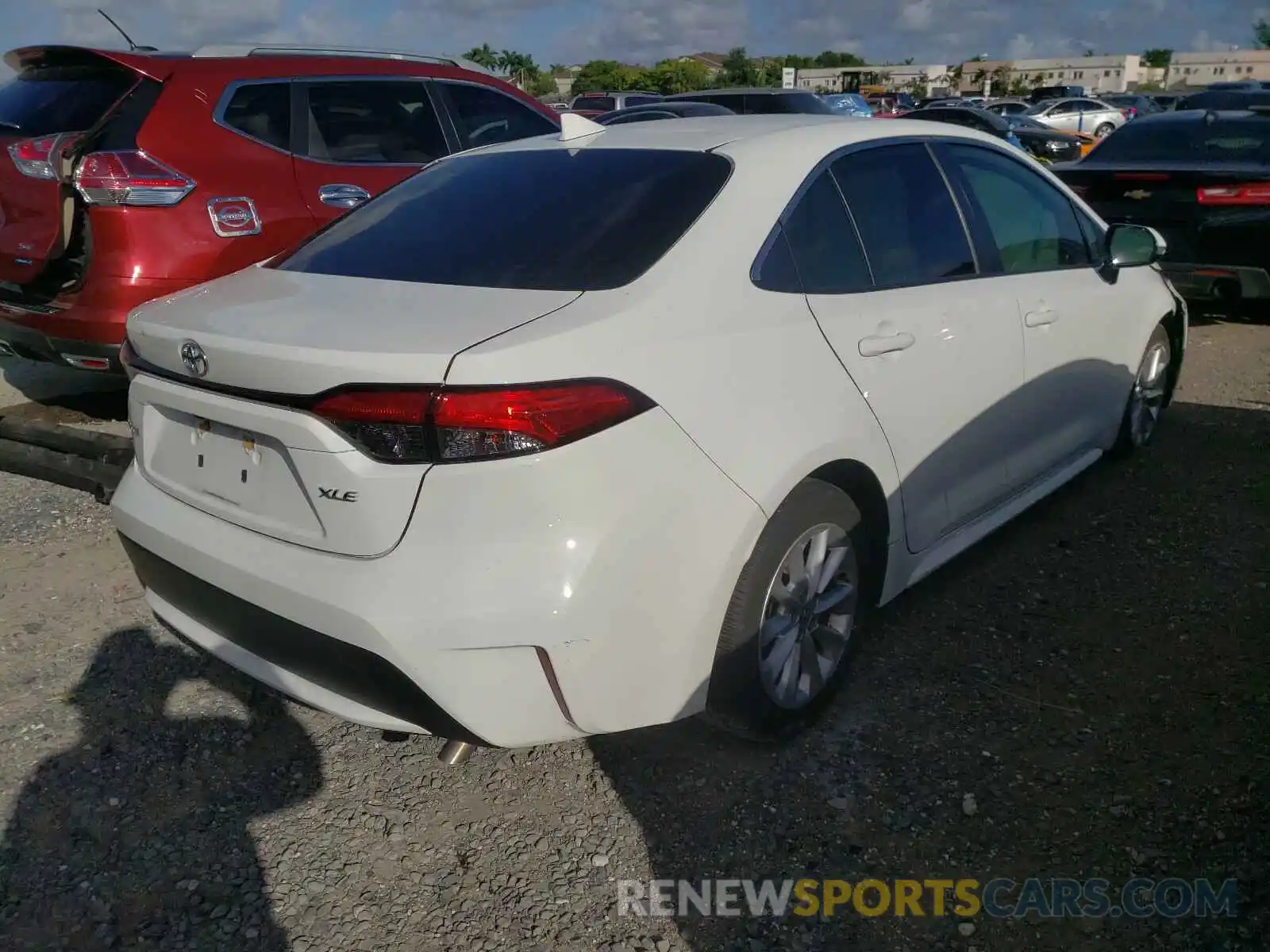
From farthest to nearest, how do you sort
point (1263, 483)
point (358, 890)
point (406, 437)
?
1. point (1263, 483)
2. point (358, 890)
3. point (406, 437)

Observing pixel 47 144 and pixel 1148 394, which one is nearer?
pixel 47 144

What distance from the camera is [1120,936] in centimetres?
222

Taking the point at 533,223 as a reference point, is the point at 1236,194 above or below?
below

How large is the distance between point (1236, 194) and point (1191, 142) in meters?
1.20

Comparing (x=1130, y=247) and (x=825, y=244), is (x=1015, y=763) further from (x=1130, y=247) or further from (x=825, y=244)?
(x=1130, y=247)

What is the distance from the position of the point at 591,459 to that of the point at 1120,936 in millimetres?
1489

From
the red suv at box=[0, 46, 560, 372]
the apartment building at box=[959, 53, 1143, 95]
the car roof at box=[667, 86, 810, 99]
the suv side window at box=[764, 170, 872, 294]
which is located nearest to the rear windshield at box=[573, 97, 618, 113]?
the car roof at box=[667, 86, 810, 99]

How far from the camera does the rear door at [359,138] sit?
4.93 metres

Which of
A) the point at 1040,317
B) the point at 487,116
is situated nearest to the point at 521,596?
the point at 1040,317

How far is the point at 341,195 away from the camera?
4.97 metres

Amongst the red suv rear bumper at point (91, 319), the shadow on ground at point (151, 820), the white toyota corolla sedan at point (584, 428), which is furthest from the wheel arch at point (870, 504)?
the red suv rear bumper at point (91, 319)

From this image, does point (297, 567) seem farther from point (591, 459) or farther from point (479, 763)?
point (479, 763)

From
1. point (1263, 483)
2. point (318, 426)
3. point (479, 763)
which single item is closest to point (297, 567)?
point (318, 426)

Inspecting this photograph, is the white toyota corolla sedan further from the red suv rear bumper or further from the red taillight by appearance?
the red taillight
